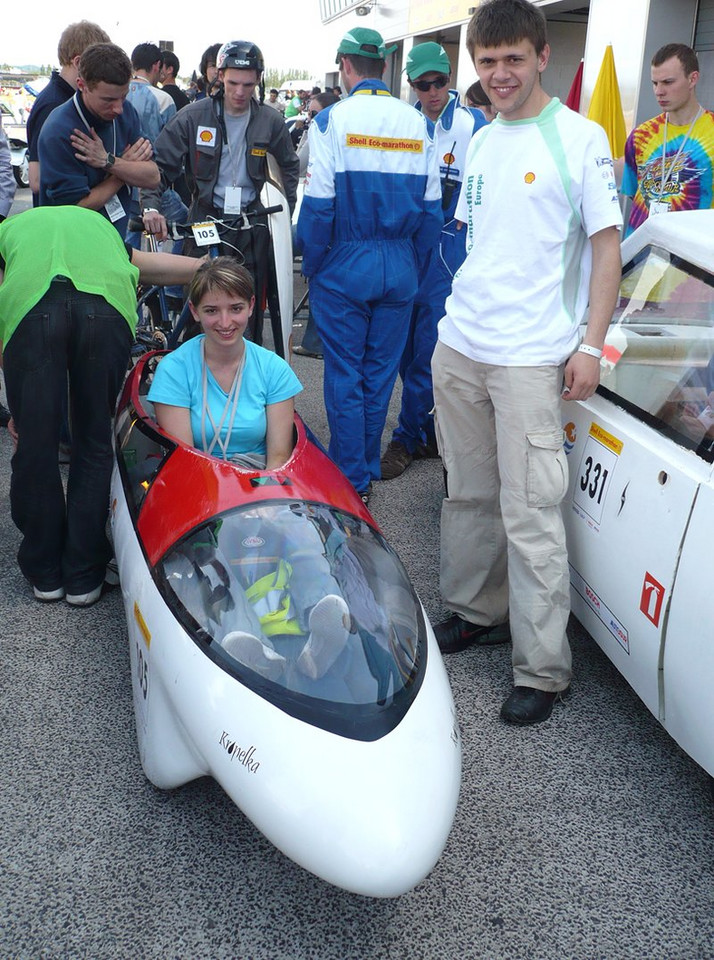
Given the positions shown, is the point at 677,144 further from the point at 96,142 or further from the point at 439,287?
the point at 96,142

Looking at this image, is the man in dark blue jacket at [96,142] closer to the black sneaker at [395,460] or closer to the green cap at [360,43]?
the green cap at [360,43]

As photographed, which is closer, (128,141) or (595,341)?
(595,341)

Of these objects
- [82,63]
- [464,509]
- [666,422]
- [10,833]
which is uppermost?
[82,63]

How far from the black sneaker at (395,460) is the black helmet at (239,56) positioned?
2157mm

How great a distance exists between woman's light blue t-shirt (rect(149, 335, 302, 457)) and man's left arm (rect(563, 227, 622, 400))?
944 mm

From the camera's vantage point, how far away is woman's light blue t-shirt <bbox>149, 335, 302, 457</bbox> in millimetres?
2953

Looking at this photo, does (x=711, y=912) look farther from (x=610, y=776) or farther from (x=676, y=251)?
(x=676, y=251)

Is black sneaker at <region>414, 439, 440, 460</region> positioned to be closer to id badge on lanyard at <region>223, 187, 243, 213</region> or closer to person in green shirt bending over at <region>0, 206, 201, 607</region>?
id badge on lanyard at <region>223, 187, 243, 213</region>

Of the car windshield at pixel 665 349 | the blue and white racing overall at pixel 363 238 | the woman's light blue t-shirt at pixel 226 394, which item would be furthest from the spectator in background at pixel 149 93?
the car windshield at pixel 665 349

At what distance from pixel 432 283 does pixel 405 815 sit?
3.58 metres

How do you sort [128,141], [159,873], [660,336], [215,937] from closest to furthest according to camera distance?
1. [215,937]
2. [159,873]
3. [660,336]
4. [128,141]

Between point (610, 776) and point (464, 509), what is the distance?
99 centimetres

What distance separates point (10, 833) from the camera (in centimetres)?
234

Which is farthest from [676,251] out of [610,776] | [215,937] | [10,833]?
[10,833]
